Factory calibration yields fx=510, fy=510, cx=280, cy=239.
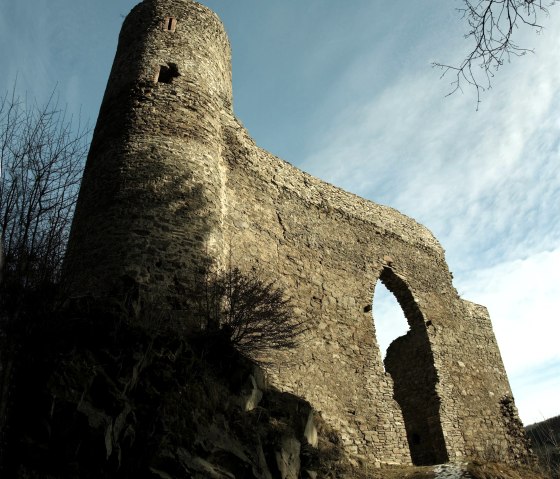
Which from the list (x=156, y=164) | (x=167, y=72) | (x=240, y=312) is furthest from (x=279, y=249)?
(x=167, y=72)

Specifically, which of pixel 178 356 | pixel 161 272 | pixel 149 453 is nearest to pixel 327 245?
pixel 161 272

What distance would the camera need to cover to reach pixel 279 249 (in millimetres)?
9914

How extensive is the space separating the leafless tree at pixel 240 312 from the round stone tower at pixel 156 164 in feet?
1.14

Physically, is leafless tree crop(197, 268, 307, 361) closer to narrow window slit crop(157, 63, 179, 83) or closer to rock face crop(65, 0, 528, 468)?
rock face crop(65, 0, 528, 468)

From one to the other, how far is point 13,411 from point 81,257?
9.19ft

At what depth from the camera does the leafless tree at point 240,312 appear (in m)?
6.67

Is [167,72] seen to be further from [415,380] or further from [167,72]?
[415,380]

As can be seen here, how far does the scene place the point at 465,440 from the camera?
11.0 metres

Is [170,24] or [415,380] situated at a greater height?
[170,24]

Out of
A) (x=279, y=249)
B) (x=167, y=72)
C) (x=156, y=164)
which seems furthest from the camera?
(x=279, y=249)

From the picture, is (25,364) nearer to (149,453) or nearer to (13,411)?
(13,411)

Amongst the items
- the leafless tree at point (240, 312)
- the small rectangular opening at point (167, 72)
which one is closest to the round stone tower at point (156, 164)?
the small rectangular opening at point (167, 72)

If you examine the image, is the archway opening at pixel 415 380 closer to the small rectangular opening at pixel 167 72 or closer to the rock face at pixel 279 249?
the rock face at pixel 279 249

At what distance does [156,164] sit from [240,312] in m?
2.71
